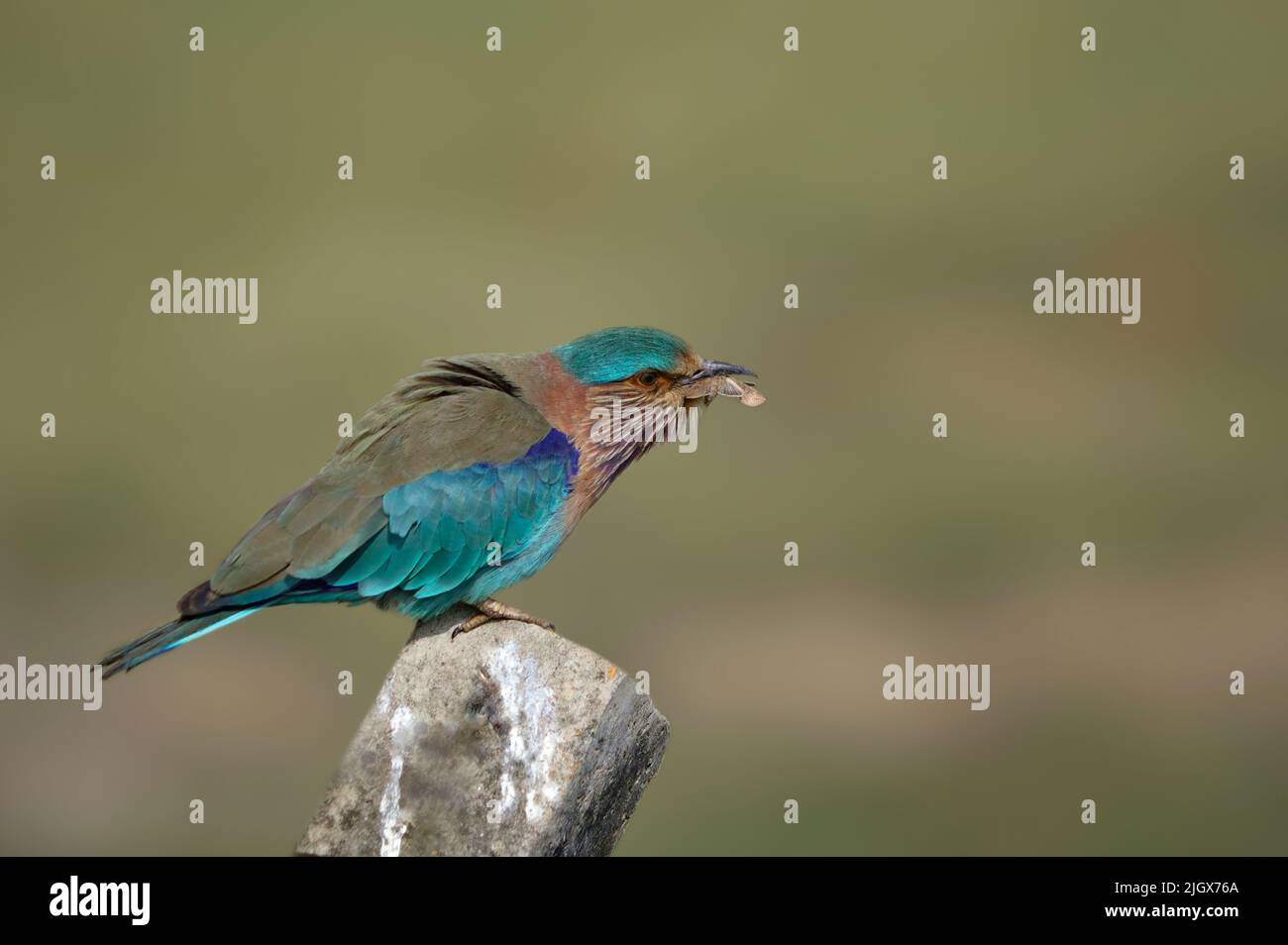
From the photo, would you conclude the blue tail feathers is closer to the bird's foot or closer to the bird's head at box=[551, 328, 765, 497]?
the bird's foot

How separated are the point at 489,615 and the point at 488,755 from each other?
1.36 m

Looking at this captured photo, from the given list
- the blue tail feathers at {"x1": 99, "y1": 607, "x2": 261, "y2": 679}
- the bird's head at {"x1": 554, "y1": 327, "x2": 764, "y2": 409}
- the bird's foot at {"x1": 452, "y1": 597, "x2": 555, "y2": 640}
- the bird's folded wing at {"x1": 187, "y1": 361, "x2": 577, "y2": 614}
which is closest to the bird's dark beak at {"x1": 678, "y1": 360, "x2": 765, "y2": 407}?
the bird's head at {"x1": 554, "y1": 327, "x2": 764, "y2": 409}

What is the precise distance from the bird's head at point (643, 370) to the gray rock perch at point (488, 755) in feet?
6.29

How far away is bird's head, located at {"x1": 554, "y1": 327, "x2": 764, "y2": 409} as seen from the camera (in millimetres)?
7977

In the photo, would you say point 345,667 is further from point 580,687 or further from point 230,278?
point 580,687

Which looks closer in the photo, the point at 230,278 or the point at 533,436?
the point at 533,436

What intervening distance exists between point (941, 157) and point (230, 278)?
9528 mm

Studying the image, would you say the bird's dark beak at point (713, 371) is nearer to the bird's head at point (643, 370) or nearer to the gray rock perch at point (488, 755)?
the bird's head at point (643, 370)

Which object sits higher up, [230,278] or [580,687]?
[230,278]

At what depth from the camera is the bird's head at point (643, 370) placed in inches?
314

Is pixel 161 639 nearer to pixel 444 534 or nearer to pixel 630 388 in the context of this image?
pixel 444 534

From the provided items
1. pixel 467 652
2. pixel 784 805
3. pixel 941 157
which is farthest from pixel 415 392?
pixel 941 157

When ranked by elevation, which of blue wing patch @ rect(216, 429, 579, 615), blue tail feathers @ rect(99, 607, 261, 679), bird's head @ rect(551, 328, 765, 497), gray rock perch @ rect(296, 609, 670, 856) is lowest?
gray rock perch @ rect(296, 609, 670, 856)

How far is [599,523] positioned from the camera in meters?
18.6
